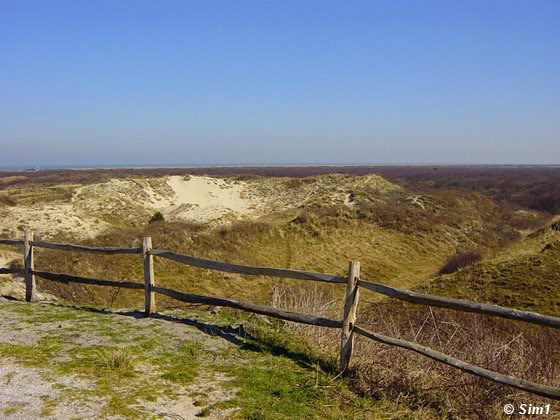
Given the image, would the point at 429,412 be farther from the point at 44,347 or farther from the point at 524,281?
the point at 524,281

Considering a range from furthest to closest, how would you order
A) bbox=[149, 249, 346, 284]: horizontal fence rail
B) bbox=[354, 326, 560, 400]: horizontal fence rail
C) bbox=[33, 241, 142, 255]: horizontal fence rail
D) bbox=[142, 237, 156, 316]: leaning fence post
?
bbox=[33, 241, 142, 255]: horizontal fence rail
bbox=[142, 237, 156, 316]: leaning fence post
bbox=[149, 249, 346, 284]: horizontal fence rail
bbox=[354, 326, 560, 400]: horizontal fence rail

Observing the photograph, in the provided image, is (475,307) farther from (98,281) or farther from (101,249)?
(101,249)

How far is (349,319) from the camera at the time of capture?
224 inches

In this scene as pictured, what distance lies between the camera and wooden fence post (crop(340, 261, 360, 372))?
18.5ft

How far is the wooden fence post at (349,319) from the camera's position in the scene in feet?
18.5

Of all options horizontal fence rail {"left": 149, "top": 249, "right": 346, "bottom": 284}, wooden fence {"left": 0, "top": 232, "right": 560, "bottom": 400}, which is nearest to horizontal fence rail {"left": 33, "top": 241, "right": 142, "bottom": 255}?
wooden fence {"left": 0, "top": 232, "right": 560, "bottom": 400}

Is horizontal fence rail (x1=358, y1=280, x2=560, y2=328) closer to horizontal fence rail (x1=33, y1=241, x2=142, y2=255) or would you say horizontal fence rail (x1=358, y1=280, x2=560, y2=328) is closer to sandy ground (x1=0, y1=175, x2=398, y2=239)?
horizontal fence rail (x1=33, y1=241, x2=142, y2=255)

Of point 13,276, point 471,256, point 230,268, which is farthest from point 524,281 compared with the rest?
point 13,276

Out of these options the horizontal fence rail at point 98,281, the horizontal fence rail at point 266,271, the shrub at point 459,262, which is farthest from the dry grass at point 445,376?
the shrub at point 459,262

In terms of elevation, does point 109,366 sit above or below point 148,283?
below

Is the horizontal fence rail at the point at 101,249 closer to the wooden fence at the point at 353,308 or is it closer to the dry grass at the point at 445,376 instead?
the wooden fence at the point at 353,308

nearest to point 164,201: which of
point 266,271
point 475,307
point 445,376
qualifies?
point 266,271

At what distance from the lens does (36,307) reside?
26.8ft

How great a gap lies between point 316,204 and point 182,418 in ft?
100
